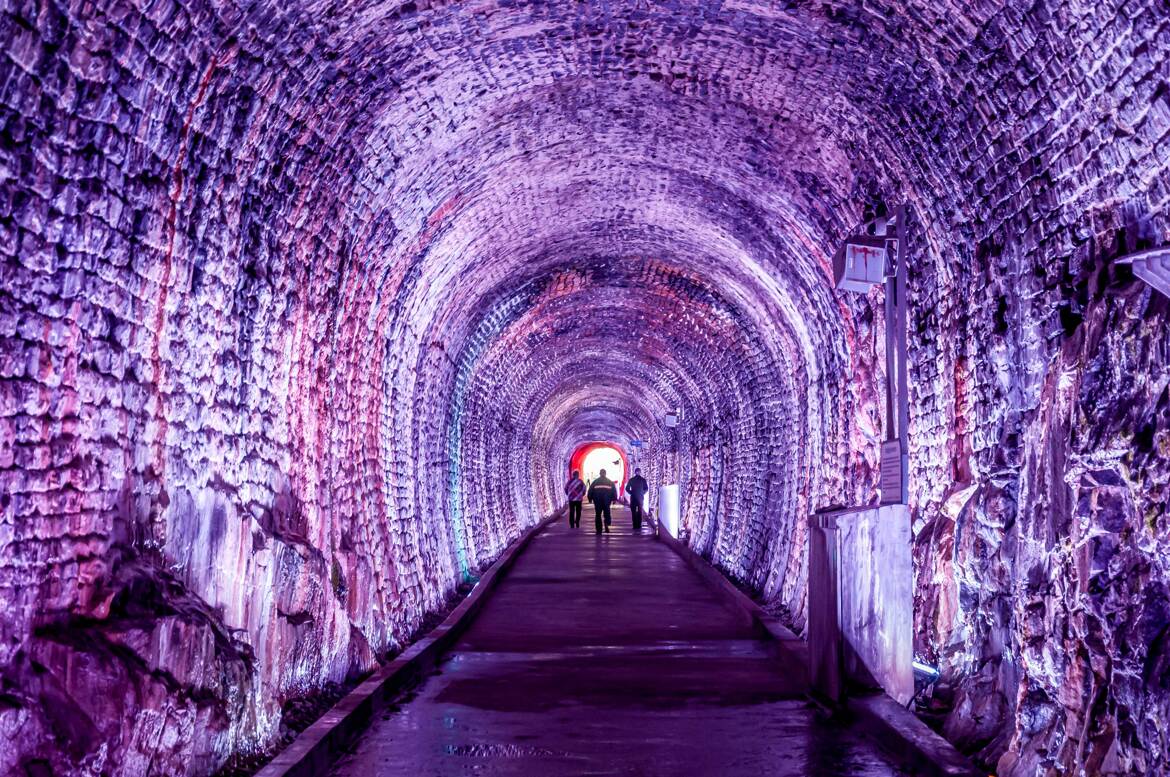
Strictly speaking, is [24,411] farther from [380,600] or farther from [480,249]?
[480,249]

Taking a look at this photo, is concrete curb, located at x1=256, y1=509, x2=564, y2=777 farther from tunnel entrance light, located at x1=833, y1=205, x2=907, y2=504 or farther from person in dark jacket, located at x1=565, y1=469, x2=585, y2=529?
person in dark jacket, located at x1=565, y1=469, x2=585, y2=529

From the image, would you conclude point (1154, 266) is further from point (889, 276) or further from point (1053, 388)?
point (889, 276)

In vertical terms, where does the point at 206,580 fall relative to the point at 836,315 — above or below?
below

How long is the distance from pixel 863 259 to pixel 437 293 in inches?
210

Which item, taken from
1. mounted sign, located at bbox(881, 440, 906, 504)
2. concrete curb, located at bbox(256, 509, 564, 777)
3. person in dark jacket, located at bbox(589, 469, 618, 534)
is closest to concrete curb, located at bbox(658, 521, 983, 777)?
mounted sign, located at bbox(881, 440, 906, 504)

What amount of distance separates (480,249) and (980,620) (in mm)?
6788

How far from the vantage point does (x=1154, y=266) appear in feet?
16.7

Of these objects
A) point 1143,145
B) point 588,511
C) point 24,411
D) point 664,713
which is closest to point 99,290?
point 24,411

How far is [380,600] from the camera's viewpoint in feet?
33.4

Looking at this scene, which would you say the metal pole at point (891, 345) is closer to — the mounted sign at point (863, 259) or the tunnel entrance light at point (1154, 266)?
the mounted sign at point (863, 259)

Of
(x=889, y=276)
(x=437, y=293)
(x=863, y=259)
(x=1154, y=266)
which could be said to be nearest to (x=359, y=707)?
(x=863, y=259)

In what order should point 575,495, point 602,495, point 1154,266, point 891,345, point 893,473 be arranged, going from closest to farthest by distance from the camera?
point 1154,266, point 893,473, point 891,345, point 602,495, point 575,495

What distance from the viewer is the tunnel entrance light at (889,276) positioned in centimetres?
826

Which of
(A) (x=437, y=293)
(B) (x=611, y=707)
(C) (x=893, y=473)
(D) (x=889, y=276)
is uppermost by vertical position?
(A) (x=437, y=293)
